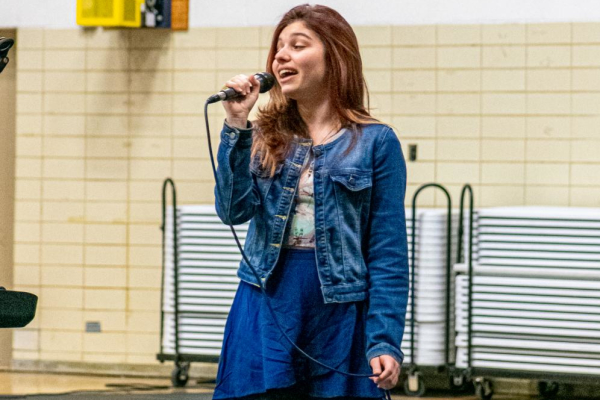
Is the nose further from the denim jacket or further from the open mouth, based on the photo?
the denim jacket

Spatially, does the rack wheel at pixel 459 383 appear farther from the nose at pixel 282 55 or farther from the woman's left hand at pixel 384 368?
the nose at pixel 282 55

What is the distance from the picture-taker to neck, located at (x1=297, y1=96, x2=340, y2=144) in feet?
7.43

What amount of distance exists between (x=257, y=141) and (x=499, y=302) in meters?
3.35

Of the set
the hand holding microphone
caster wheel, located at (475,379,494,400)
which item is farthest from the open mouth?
caster wheel, located at (475,379,494,400)

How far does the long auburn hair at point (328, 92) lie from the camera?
7.29 ft

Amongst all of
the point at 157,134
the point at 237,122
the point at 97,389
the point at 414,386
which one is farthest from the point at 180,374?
the point at 237,122

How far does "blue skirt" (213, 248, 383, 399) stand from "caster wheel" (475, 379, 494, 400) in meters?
3.55

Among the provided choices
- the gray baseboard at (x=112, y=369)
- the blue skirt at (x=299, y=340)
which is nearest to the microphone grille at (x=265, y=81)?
the blue skirt at (x=299, y=340)

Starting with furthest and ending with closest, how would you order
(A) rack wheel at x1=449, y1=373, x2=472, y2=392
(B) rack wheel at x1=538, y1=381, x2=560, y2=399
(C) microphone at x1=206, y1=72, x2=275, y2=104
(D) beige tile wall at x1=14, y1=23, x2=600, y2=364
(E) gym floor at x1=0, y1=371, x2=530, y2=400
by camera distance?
(D) beige tile wall at x1=14, y1=23, x2=600, y2=364
(B) rack wheel at x1=538, y1=381, x2=560, y2=399
(E) gym floor at x1=0, y1=371, x2=530, y2=400
(A) rack wheel at x1=449, y1=373, x2=472, y2=392
(C) microphone at x1=206, y1=72, x2=275, y2=104

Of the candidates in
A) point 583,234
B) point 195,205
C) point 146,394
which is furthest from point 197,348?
point 583,234

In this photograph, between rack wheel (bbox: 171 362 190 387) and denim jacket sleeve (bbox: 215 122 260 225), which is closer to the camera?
denim jacket sleeve (bbox: 215 122 260 225)

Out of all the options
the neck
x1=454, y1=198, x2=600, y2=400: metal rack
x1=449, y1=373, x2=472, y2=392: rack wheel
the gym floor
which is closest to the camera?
the neck

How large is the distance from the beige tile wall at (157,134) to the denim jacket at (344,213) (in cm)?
373

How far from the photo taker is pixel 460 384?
17.7ft
